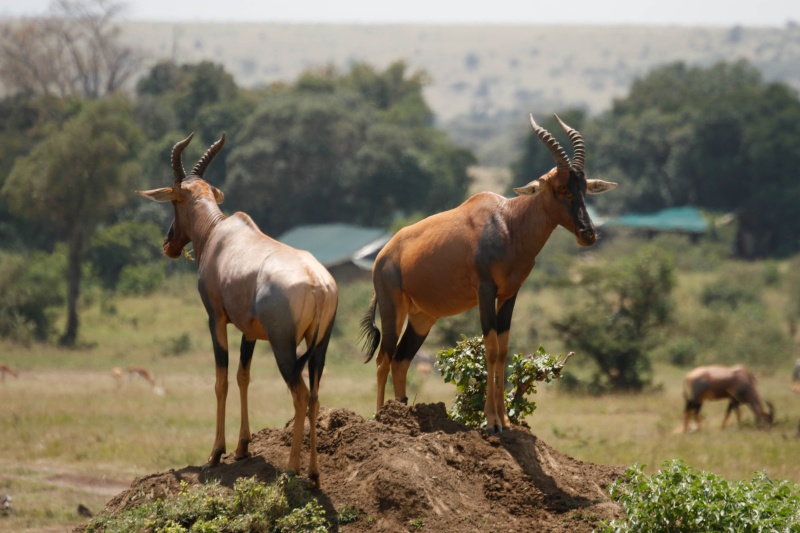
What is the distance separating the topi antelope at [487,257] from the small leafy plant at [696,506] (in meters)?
2.06

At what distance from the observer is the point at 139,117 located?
58.1 m

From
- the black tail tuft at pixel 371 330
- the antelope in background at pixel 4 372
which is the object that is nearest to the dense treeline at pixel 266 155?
the antelope in background at pixel 4 372

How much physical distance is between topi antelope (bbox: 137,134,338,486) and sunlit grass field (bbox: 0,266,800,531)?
414 centimetres

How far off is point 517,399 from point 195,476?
3112 mm

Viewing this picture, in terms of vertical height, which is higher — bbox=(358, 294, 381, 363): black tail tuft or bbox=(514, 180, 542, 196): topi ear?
bbox=(514, 180, 542, 196): topi ear

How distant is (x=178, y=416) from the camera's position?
21750 mm

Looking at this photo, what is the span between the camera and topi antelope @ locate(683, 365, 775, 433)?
22.7m

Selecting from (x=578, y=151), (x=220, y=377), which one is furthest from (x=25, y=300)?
(x=578, y=151)

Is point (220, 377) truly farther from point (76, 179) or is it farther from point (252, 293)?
point (76, 179)

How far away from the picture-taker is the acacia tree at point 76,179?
116 ft

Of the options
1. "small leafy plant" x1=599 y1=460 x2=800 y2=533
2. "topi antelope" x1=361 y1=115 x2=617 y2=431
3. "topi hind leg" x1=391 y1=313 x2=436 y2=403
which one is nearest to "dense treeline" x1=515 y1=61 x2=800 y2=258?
"topi hind leg" x1=391 y1=313 x2=436 y2=403

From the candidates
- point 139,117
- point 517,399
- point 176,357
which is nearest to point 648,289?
point 176,357

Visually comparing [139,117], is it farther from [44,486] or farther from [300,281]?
[300,281]

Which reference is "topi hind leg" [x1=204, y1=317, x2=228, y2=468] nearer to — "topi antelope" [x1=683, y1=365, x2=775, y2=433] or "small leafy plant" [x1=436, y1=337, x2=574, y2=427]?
"small leafy plant" [x1=436, y1=337, x2=574, y2=427]
